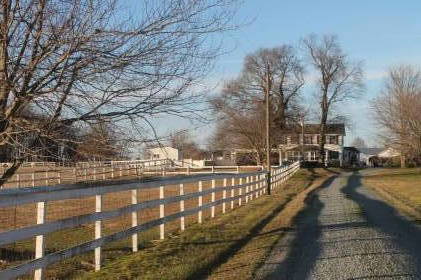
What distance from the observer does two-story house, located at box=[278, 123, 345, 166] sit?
239 feet

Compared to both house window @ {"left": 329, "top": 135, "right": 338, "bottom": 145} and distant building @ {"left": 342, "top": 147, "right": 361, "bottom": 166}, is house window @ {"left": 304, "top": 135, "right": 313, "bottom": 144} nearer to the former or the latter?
house window @ {"left": 329, "top": 135, "right": 338, "bottom": 145}

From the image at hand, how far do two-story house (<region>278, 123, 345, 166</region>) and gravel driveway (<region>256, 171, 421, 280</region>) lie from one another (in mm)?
44611

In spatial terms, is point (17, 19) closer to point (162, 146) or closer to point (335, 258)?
point (162, 146)

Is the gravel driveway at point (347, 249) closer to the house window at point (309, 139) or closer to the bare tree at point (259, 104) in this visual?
the bare tree at point (259, 104)

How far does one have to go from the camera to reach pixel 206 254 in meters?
10.5

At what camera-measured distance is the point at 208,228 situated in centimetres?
1424

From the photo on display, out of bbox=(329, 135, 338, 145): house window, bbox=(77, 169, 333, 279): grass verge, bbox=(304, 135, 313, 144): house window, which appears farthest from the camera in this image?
bbox=(329, 135, 338, 145): house window

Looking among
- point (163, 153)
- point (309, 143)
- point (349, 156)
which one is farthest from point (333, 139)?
point (163, 153)

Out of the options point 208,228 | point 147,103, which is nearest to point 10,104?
point 147,103

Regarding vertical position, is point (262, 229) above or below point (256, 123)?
below

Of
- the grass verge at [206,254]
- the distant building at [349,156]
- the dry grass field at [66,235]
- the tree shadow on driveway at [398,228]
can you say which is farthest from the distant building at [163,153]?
the distant building at [349,156]

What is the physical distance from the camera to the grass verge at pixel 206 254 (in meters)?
8.90

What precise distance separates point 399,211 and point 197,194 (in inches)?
294

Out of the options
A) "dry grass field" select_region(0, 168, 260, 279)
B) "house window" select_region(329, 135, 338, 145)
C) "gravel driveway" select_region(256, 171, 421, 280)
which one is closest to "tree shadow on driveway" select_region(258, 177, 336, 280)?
"gravel driveway" select_region(256, 171, 421, 280)
